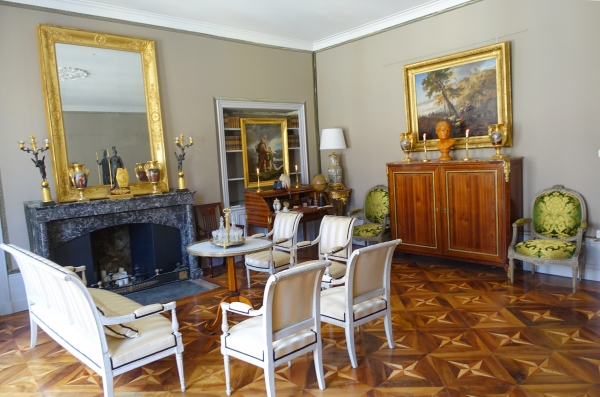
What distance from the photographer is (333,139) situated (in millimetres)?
6691

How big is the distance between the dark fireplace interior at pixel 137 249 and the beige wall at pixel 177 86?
72 cm

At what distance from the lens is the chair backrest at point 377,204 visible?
6266 millimetres

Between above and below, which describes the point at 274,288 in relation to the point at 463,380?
above

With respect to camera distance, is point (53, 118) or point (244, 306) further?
point (53, 118)

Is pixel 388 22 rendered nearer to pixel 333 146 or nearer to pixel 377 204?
pixel 333 146

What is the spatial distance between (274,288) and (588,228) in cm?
391

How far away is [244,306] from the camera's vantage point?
8.86 feet

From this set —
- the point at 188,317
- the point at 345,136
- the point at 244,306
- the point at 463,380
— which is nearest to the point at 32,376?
the point at 188,317

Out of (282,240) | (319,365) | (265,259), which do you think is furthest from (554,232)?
(319,365)

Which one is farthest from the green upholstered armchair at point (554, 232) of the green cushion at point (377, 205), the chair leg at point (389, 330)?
the chair leg at point (389, 330)

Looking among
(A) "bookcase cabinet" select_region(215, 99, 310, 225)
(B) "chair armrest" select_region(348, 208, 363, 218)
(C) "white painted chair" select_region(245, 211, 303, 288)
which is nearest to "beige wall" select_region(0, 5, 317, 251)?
(A) "bookcase cabinet" select_region(215, 99, 310, 225)

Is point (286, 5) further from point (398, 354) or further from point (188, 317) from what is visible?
point (398, 354)

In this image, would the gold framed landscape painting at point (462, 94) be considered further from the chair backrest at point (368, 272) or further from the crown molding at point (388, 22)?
the chair backrest at point (368, 272)

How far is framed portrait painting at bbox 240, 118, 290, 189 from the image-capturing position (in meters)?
6.69
